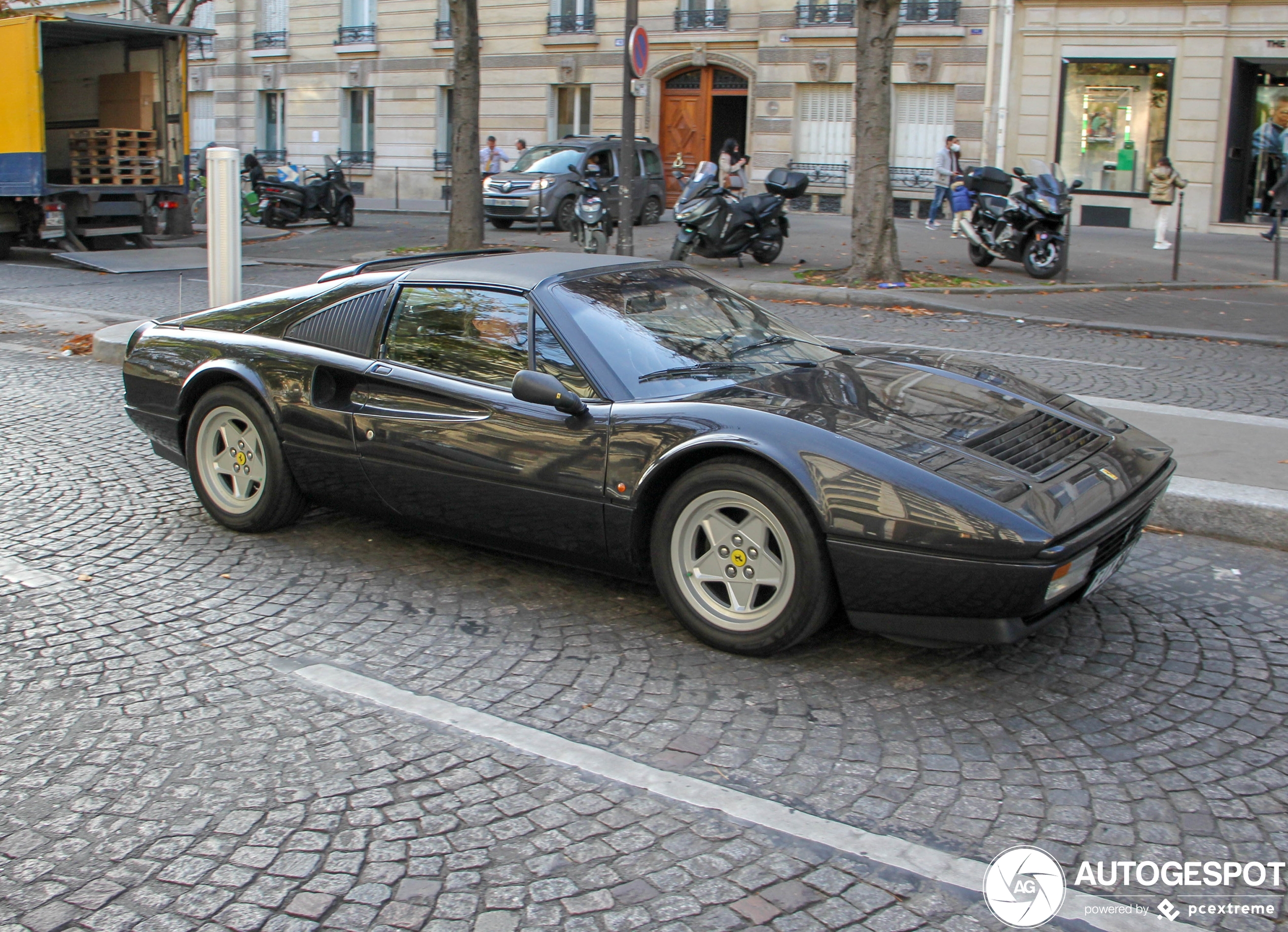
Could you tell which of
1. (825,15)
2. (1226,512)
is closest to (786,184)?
(1226,512)

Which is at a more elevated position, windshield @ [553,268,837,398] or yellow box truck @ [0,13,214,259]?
yellow box truck @ [0,13,214,259]

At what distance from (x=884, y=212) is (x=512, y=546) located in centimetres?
1112

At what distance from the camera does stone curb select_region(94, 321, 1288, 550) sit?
5.36 m

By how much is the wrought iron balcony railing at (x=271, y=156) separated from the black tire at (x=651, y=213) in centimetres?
1887

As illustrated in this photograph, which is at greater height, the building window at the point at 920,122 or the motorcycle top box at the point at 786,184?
the building window at the point at 920,122

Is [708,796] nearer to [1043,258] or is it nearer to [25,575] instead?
[25,575]

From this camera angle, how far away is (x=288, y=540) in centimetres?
544

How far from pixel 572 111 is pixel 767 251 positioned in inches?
702

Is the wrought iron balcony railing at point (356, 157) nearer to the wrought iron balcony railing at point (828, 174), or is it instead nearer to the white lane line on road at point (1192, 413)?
the wrought iron balcony railing at point (828, 174)

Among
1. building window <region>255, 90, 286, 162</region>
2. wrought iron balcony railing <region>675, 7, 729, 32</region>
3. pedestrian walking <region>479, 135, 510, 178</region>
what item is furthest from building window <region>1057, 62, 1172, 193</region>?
building window <region>255, 90, 286, 162</region>

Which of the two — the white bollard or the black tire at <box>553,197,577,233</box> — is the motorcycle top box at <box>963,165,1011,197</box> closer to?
the black tire at <box>553,197,577,233</box>

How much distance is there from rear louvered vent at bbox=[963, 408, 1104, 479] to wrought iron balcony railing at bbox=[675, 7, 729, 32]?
2761cm

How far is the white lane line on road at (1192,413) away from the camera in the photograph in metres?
7.35

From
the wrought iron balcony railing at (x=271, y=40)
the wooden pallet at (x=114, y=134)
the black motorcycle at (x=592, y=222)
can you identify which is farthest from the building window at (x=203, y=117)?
the black motorcycle at (x=592, y=222)
